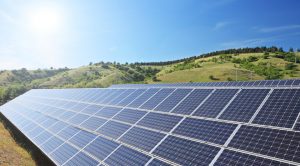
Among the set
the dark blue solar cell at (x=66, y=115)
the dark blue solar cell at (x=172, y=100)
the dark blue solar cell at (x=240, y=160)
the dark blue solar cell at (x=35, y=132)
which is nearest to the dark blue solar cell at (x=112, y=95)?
the dark blue solar cell at (x=66, y=115)

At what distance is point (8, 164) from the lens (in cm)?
2416

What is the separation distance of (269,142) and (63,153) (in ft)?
36.4

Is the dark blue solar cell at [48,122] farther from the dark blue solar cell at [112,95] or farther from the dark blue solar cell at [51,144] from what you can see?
the dark blue solar cell at [112,95]

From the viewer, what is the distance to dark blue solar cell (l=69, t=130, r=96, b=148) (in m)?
16.5

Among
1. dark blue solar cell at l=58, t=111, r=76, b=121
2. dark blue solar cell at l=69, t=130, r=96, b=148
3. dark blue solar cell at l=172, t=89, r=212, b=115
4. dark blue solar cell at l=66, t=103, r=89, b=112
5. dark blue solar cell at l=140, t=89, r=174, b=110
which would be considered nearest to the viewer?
dark blue solar cell at l=172, t=89, r=212, b=115

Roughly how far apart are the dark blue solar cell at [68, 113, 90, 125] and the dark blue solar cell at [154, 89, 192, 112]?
696 centimetres

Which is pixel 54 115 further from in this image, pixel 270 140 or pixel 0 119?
pixel 0 119

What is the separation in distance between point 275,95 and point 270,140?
3.19m

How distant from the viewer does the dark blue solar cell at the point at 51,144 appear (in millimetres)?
17891

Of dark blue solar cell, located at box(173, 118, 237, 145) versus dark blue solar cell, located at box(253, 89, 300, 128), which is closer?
dark blue solar cell, located at box(253, 89, 300, 128)

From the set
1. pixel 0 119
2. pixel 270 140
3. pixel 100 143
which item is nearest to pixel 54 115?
pixel 100 143

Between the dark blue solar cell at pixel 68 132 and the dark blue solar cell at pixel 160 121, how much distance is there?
5575 mm

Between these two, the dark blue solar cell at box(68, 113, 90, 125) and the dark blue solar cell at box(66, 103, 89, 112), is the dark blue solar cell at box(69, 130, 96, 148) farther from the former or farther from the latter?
the dark blue solar cell at box(66, 103, 89, 112)

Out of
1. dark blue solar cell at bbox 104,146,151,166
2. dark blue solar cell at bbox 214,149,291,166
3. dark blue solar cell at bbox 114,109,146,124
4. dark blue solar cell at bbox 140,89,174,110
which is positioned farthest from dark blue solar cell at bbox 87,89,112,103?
dark blue solar cell at bbox 214,149,291,166
